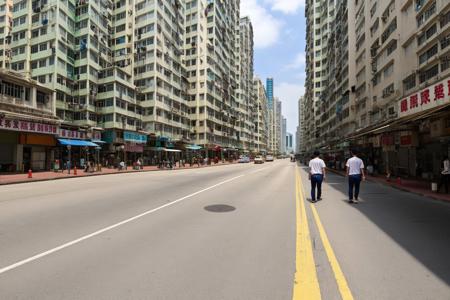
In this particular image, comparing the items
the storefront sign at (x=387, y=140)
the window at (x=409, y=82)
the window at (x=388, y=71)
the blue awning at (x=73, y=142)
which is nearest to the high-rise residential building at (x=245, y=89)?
the window at (x=388, y=71)

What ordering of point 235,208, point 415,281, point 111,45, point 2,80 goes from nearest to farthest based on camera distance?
point 415,281 < point 235,208 < point 2,80 < point 111,45

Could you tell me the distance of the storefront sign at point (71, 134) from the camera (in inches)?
1298

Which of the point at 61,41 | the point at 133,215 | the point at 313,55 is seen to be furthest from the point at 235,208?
the point at 313,55

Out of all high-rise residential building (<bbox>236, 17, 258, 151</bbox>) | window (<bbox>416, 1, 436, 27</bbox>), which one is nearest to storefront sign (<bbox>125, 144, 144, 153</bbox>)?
window (<bbox>416, 1, 436, 27</bbox>)

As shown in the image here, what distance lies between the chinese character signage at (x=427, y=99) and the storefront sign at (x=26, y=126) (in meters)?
30.1

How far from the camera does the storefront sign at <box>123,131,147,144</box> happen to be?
1880 inches

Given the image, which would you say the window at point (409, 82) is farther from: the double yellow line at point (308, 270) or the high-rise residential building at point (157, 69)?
the high-rise residential building at point (157, 69)

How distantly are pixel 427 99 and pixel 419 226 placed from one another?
9330 millimetres

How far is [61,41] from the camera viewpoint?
4750cm

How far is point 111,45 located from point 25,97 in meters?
35.4

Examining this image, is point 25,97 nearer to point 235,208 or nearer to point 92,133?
point 92,133

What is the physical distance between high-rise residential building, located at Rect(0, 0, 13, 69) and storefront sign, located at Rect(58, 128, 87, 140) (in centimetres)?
3012

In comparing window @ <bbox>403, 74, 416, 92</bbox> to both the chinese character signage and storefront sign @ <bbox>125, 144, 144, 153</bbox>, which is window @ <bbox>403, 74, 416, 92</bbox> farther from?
storefront sign @ <bbox>125, 144, 144, 153</bbox>

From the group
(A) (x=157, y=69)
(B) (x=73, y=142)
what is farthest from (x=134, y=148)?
(A) (x=157, y=69)
